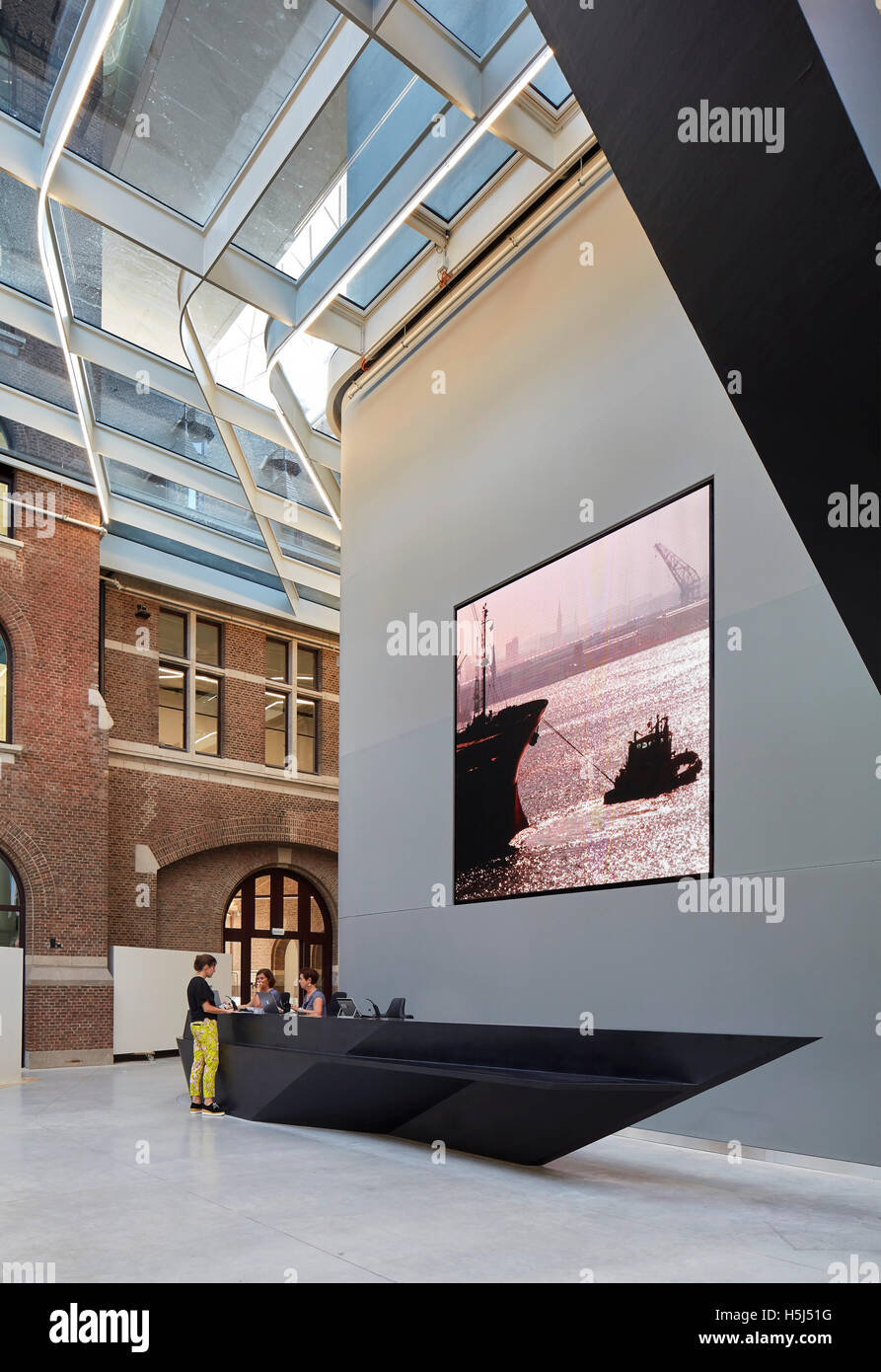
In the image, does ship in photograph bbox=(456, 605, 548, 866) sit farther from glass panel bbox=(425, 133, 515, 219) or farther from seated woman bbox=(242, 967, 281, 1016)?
glass panel bbox=(425, 133, 515, 219)

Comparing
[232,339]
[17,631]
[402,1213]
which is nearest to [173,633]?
[17,631]

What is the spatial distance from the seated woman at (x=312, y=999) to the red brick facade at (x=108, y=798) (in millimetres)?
6945

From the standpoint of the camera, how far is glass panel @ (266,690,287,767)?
2158 cm

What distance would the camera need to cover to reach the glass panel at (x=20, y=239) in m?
11.0

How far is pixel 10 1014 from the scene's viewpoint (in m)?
13.9

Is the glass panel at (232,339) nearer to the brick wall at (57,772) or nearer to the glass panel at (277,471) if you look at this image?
the glass panel at (277,471)

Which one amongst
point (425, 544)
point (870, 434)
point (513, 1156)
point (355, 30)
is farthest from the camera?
point (425, 544)

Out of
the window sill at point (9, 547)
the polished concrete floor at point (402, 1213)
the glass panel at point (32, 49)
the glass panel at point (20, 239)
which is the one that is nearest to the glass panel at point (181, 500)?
the window sill at point (9, 547)

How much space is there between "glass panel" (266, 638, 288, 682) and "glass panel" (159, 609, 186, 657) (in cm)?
210

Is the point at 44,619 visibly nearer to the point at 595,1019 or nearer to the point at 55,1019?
the point at 55,1019

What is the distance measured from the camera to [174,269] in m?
12.1

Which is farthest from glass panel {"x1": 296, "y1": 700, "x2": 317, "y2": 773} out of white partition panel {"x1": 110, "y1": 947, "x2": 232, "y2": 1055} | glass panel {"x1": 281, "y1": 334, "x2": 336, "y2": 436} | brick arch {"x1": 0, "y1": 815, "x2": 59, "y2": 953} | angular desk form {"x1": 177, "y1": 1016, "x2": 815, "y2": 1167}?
angular desk form {"x1": 177, "y1": 1016, "x2": 815, "y2": 1167}

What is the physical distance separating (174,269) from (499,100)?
4.93 m
